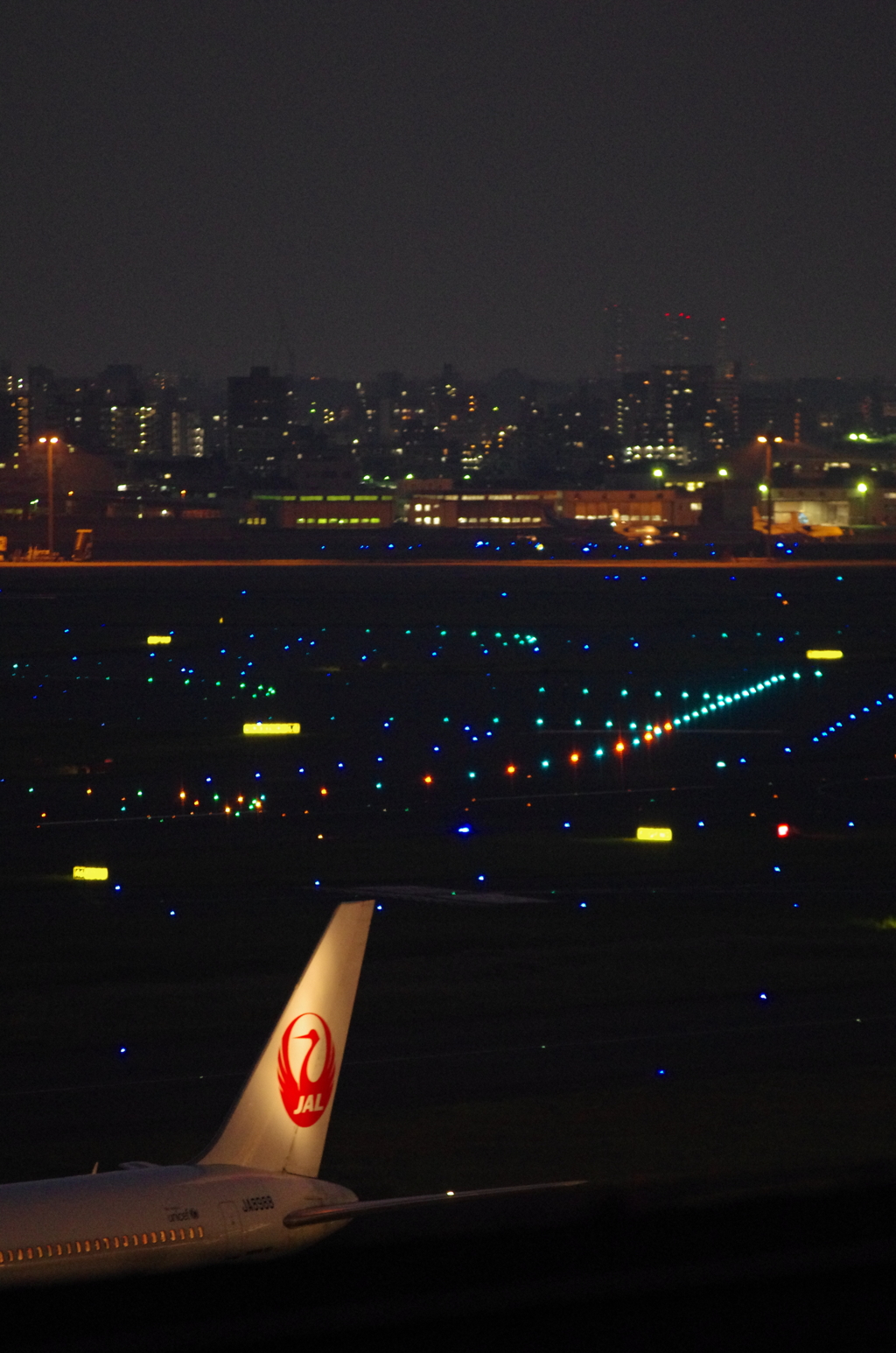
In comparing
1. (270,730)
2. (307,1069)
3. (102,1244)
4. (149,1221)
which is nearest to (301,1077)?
(307,1069)

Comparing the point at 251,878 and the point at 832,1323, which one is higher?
the point at 832,1323

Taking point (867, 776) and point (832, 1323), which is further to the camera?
point (867, 776)

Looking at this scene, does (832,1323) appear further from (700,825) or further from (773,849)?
(700,825)

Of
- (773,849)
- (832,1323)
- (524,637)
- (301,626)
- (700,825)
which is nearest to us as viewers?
(832,1323)

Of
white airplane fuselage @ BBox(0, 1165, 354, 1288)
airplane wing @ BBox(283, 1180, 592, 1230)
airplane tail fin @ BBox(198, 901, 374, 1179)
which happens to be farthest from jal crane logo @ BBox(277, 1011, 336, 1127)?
airplane wing @ BBox(283, 1180, 592, 1230)

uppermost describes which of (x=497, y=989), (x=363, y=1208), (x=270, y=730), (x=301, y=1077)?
(x=301, y=1077)

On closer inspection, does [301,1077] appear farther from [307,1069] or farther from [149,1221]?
[149,1221]

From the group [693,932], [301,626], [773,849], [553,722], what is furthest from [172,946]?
[301,626]

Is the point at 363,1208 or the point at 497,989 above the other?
the point at 363,1208
